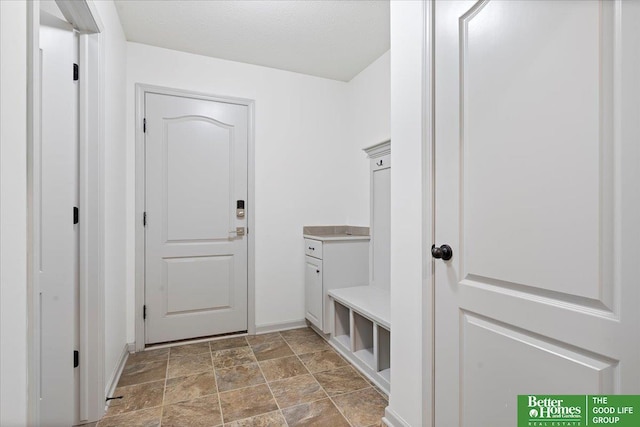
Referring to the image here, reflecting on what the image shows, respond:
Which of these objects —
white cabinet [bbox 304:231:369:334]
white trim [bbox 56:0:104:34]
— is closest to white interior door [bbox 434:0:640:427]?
white cabinet [bbox 304:231:369:334]

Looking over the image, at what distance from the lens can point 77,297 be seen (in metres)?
1.65

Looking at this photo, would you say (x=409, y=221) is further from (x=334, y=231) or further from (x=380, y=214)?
(x=334, y=231)

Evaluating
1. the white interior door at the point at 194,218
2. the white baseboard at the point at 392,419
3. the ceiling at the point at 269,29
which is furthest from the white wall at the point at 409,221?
the white interior door at the point at 194,218

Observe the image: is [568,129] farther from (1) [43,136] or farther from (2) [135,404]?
(2) [135,404]

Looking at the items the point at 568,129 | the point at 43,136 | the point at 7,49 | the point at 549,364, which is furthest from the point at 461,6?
the point at 43,136

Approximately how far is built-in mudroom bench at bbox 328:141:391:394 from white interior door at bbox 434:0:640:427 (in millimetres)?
780

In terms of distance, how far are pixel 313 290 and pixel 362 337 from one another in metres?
0.68

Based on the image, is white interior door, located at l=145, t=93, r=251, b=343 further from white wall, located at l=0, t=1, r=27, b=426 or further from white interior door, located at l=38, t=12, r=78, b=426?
white wall, located at l=0, t=1, r=27, b=426

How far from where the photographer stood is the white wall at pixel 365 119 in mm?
2885

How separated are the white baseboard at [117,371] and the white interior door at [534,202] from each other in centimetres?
188

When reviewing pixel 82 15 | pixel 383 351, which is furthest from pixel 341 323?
pixel 82 15

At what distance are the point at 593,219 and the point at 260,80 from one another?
2.88m

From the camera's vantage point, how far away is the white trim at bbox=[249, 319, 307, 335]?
3027mm

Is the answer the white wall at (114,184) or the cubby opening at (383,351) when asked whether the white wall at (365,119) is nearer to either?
the cubby opening at (383,351)
